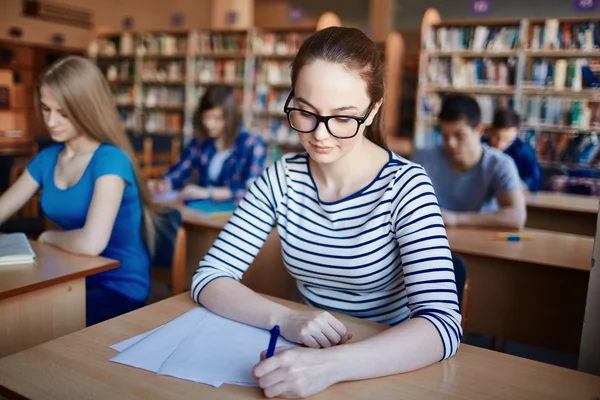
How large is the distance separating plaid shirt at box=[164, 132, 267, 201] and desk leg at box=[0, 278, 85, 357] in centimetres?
181

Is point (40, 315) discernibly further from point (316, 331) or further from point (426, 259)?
point (426, 259)

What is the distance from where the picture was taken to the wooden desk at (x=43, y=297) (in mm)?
1396

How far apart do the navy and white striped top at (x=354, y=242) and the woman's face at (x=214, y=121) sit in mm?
2006

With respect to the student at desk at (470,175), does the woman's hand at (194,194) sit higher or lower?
lower

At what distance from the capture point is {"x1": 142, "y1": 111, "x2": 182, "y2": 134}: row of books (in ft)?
25.9

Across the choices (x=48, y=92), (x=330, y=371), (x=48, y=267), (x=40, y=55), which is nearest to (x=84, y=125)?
(x=48, y=92)

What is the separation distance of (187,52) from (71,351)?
710 centimetres

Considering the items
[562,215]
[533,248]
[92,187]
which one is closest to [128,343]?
[92,187]

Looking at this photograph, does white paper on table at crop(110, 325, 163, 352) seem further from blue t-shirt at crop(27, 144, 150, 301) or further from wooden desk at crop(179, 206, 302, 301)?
blue t-shirt at crop(27, 144, 150, 301)

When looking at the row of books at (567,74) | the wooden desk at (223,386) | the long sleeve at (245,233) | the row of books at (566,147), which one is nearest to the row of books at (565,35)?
the row of books at (567,74)

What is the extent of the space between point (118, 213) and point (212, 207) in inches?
35.1

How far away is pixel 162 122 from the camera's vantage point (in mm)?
8047

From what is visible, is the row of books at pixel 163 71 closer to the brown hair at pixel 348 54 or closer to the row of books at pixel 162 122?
the row of books at pixel 162 122

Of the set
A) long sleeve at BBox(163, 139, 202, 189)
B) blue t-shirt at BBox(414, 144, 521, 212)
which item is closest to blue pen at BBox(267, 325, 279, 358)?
blue t-shirt at BBox(414, 144, 521, 212)
